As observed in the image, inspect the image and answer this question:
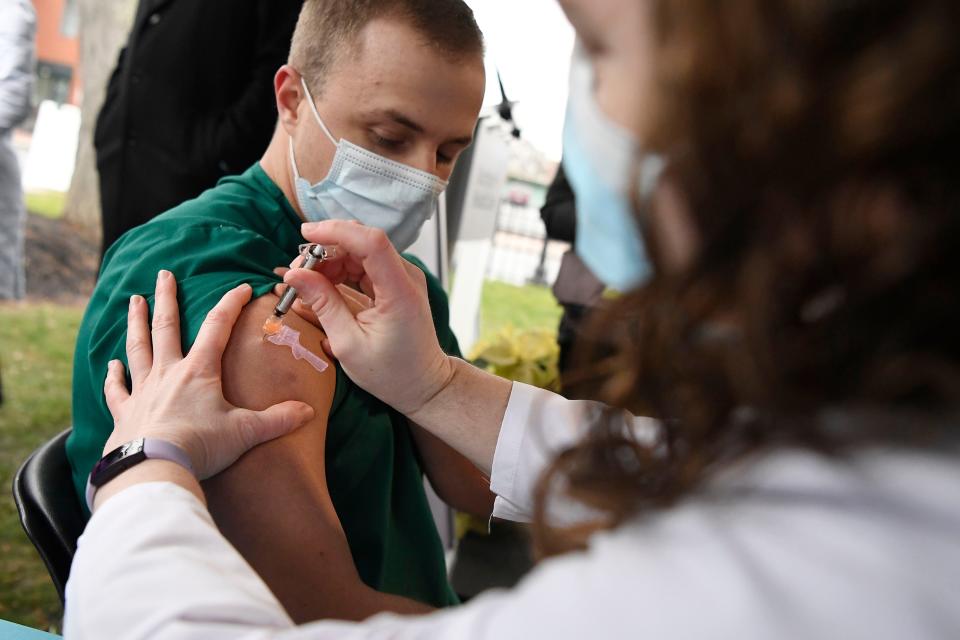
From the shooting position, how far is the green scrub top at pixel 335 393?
1.32 meters

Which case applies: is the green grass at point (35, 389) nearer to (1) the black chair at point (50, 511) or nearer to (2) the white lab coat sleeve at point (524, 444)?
(2) the white lab coat sleeve at point (524, 444)

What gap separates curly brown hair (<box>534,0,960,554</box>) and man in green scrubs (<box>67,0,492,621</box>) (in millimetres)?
664

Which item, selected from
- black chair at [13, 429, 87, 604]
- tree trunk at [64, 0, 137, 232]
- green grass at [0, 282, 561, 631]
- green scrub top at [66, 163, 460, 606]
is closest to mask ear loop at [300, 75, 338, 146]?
green scrub top at [66, 163, 460, 606]

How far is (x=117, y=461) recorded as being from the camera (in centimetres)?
93

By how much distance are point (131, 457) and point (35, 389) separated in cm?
440

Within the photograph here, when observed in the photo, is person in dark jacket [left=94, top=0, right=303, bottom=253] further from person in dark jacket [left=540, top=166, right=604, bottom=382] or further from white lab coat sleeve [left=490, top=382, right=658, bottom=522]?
white lab coat sleeve [left=490, top=382, right=658, bottom=522]

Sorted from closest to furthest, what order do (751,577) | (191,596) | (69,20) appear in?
(751,577) → (191,596) → (69,20)

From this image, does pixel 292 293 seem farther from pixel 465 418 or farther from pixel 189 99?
pixel 189 99

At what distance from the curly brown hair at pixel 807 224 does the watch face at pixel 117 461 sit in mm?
584

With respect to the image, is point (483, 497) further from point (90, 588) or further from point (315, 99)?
point (90, 588)

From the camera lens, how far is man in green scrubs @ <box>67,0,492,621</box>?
1.16 meters

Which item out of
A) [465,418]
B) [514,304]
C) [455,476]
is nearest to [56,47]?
[514,304]

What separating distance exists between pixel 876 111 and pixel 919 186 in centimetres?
7

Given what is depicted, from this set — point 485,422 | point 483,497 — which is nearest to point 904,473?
point 485,422
